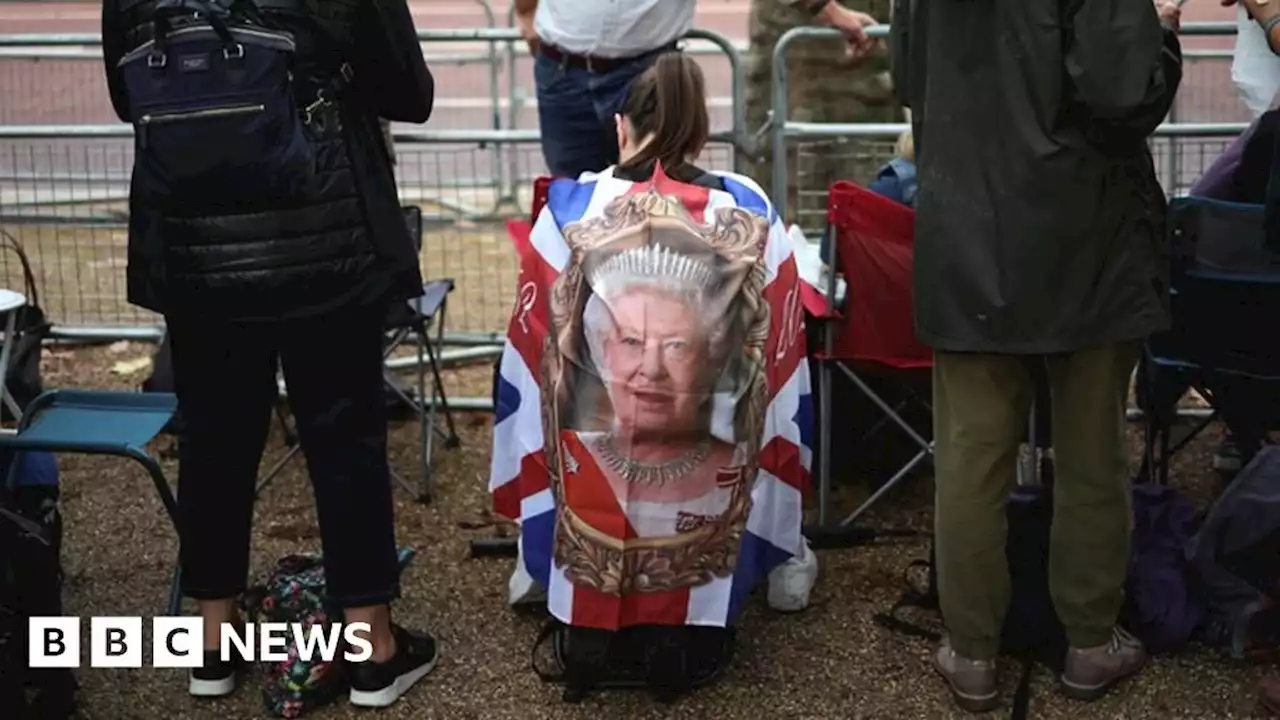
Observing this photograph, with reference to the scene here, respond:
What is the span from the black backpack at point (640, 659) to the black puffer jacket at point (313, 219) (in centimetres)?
98

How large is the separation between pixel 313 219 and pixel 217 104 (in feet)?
1.05

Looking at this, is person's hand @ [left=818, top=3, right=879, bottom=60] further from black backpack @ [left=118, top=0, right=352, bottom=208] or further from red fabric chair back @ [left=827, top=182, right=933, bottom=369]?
black backpack @ [left=118, top=0, right=352, bottom=208]

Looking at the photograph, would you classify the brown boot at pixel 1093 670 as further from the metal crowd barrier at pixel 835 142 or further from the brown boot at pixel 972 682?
the metal crowd barrier at pixel 835 142

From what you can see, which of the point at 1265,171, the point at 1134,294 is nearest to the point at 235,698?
the point at 1134,294

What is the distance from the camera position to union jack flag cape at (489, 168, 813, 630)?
4008 mm

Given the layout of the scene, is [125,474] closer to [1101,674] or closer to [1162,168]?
[1101,674]

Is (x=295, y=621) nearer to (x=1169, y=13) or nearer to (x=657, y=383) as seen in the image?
(x=657, y=383)

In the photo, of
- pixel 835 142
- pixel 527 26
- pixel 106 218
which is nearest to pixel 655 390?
pixel 527 26

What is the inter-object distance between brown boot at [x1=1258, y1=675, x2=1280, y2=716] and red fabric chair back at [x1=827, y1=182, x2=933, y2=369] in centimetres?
129

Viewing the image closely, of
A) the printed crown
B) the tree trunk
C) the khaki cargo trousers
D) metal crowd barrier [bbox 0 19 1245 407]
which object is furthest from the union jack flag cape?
the tree trunk

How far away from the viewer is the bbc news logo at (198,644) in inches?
158

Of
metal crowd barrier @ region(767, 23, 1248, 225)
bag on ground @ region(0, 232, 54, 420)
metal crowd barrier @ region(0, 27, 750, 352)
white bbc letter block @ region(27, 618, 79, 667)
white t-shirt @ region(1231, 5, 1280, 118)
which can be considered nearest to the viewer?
white bbc letter block @ region(27, 618, 79, 667)

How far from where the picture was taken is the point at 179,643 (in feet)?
14.1

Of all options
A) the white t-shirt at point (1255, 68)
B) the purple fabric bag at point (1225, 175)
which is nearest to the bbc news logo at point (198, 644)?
the purple fabric bag at point (1225, 175)
